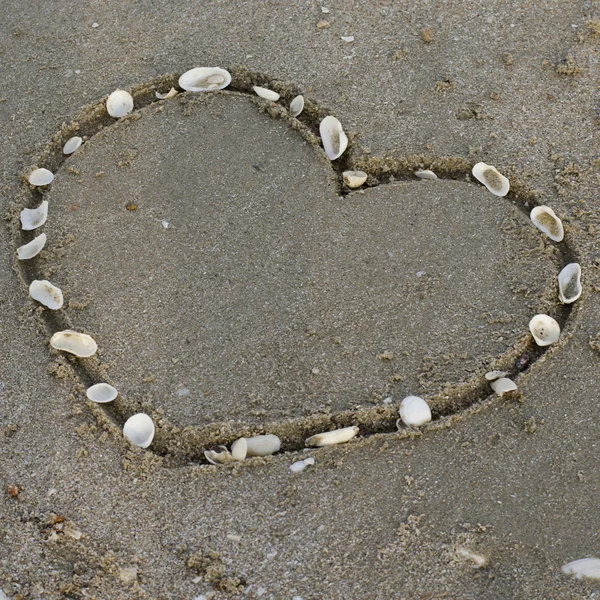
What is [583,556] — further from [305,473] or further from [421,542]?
[305,473]

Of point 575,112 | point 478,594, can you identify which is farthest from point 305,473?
point 575,112

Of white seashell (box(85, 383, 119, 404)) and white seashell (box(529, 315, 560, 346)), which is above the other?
white seashell (box(85, 383, 119, 404))

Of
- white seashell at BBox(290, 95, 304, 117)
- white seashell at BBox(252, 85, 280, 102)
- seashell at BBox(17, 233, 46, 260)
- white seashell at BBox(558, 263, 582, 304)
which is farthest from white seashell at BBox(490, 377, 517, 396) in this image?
seashell at BBox(17, 233, 46, 260)

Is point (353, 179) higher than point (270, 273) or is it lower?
higher

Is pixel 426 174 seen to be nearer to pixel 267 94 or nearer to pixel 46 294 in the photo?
pixel 267 94

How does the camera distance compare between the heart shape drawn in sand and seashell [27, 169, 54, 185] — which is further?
seashell [27, 169, 54, 185]

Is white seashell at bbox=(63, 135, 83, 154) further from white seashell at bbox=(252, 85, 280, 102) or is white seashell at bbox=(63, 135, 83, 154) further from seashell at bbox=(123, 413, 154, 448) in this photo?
seashell at bbox=(123, 413, 154, 448)

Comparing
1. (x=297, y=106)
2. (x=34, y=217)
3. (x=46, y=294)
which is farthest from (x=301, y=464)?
(x=297, y=106)

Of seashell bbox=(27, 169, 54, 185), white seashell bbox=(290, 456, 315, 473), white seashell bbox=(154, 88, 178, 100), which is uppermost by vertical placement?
white seashell bbox=(154, 88, 178, 100)
